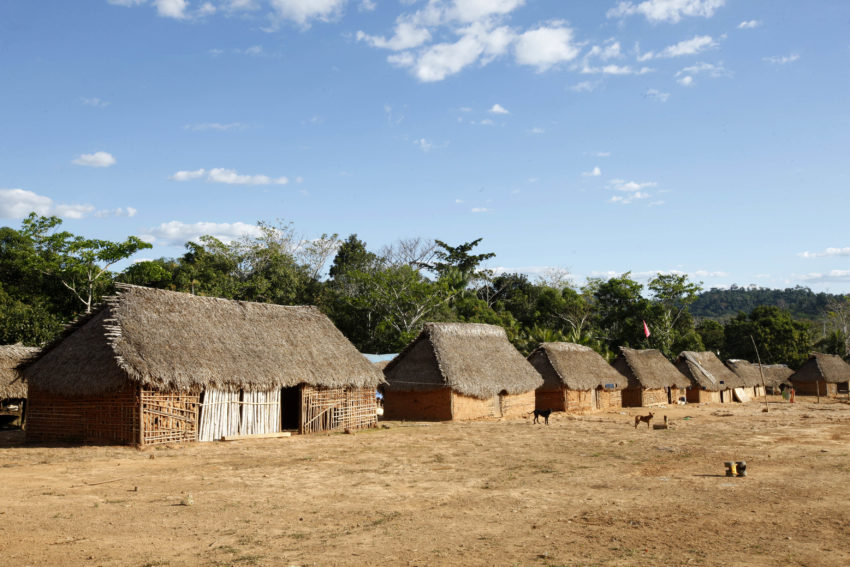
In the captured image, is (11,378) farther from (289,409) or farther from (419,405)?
(419,405)

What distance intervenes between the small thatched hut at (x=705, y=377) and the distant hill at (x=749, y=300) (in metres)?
78.1

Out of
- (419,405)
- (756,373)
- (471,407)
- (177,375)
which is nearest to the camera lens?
(177,375)

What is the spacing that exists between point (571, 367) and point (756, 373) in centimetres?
2615

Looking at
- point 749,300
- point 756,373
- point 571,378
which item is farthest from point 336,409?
point 749,300

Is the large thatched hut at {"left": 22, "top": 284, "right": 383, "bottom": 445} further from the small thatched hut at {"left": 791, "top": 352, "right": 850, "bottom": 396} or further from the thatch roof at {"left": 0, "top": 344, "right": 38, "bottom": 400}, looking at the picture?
the small thatched hut at {"left": 791, "top": 352, "right": 850, "bottom": 396}

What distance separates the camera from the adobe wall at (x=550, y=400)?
100 ft

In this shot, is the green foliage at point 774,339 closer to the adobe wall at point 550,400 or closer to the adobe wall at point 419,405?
the adobe wall at point 550,400

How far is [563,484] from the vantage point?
11484 millimetres

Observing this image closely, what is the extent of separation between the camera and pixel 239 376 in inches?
709

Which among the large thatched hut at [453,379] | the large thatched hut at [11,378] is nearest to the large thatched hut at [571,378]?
→ the large thatched hut at [453,379]

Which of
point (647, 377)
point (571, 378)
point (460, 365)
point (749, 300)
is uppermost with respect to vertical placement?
point (749, 300)

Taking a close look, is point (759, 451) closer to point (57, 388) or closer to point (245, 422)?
point (245, 422)

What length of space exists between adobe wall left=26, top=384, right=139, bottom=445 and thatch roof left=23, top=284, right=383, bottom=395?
0.45 meters

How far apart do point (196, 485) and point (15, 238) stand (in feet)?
108
